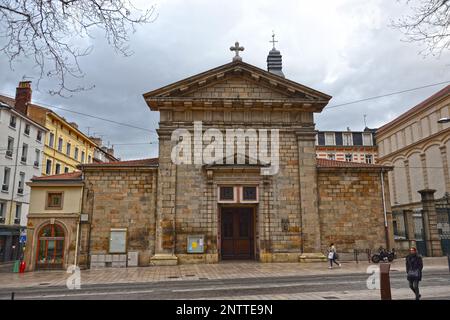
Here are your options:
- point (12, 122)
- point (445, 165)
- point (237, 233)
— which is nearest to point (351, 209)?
point (237, 233)

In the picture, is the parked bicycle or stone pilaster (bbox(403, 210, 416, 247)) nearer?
the parked bicycle

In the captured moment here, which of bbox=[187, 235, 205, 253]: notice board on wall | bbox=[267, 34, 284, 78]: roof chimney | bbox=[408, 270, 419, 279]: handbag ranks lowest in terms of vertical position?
bbox=[408, 270, 419, 279]: handbag

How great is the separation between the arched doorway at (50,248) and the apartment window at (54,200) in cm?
109

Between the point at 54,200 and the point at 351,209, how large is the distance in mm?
17548

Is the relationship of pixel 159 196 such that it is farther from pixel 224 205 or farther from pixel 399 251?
pixel 399 251

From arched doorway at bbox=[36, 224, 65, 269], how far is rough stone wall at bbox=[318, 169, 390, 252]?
15.0 m

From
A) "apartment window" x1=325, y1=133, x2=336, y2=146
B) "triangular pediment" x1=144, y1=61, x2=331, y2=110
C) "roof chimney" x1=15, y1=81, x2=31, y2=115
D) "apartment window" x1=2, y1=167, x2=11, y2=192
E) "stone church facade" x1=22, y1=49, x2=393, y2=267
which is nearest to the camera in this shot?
"stone church facade" x1=22, y1=49, x2=393, y2=267

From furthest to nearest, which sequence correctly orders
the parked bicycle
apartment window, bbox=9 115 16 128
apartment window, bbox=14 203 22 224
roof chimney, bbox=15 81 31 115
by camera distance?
roof chimney, bbox=15 81 31 115 < apartment window, bbox=14 203 22 224 < apartment window, bbox=9 115 16 128 < the parked bicycle

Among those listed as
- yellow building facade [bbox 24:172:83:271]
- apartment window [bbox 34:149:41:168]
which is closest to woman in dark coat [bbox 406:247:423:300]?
yellow building facade [bbox 24:172:83:271]

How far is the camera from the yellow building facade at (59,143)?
36.1 metres

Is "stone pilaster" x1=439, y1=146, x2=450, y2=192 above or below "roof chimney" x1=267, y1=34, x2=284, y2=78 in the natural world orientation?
below

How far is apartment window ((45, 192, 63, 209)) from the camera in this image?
2091 cm

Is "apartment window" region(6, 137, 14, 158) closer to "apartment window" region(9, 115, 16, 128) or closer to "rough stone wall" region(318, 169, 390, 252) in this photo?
"apartment window" region(9, 115, 16, 128)

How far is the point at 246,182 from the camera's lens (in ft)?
71.2
